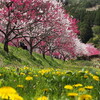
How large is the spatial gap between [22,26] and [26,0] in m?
2.95

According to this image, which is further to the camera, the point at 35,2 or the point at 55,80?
the point at 35,2

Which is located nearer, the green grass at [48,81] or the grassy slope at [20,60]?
the green grass at [48,81]

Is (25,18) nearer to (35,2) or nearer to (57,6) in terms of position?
(35,2)

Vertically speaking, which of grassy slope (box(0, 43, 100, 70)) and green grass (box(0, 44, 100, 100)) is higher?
green grass (box(0, 44, 100, 100))

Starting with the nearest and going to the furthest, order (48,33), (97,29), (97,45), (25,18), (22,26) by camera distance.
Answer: (25,18), (22,26), (48,33), (97,45), (97,29)

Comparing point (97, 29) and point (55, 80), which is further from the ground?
point (97, 29)

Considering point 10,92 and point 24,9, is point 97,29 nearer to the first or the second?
point 24,9

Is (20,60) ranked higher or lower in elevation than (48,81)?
lower

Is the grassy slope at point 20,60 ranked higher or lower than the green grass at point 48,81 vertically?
lower

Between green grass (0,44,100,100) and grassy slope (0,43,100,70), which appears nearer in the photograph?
green grass (0,44,100,100)

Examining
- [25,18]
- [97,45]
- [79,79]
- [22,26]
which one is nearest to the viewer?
A: [79,79]

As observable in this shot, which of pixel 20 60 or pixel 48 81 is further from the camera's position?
pixel 20 60

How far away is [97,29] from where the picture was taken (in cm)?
10338

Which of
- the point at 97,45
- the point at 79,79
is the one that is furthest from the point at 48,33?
the point at 97,45
